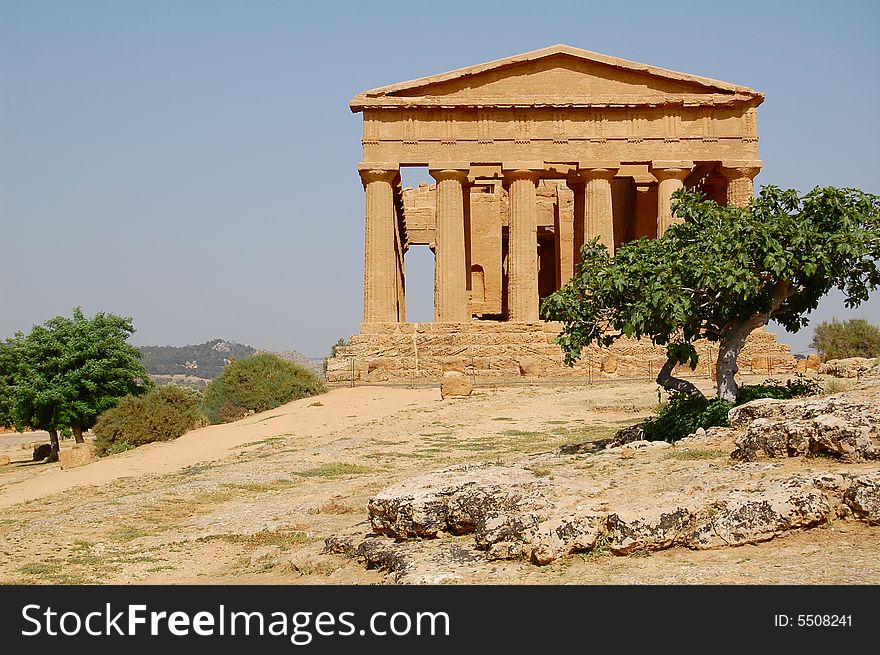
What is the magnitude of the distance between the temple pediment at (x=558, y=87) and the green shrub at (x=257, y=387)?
11.0 metres

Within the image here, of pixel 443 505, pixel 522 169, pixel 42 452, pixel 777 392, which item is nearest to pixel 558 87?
pixel 522 169

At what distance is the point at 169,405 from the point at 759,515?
25.3m

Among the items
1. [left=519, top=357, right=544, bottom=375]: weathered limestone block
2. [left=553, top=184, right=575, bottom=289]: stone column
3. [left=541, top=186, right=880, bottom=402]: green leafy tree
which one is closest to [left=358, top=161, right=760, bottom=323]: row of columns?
[left=553, top=184, right=575, bottom=289]: stone column

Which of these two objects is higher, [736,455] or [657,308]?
[657,308]

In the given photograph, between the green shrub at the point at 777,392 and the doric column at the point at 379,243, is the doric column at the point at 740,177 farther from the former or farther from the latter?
the green shrub at the point at 777,392

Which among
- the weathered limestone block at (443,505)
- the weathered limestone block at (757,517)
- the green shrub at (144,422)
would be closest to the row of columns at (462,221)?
the green shrub at (144,422)

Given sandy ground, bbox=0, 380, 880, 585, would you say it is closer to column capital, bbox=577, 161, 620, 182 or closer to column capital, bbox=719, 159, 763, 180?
column capital, bbox=577, 161, 620, 182

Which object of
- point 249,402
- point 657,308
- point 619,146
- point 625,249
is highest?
point 619,146

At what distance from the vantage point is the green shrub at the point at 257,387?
36781 millimetres

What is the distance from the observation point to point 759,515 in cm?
880

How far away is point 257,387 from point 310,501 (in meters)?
22.0

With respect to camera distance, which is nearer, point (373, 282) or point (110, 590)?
point (110, 590)

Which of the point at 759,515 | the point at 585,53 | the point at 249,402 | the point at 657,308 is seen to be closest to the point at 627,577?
the point at 759,515

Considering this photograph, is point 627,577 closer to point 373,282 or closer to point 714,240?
point 714,240
